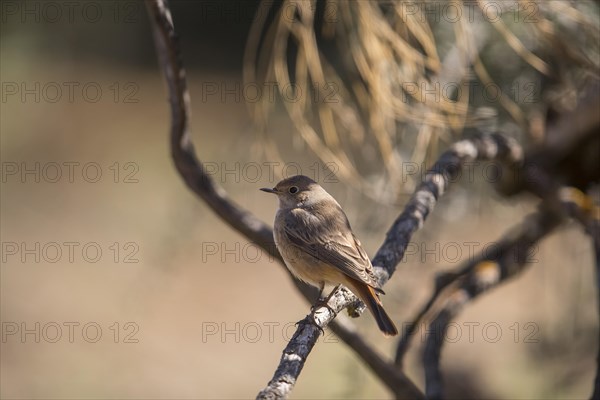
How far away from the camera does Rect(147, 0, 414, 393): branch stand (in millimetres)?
2684

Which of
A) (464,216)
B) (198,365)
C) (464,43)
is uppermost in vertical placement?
(464,43)

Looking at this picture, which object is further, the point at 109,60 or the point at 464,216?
the point at 109,60

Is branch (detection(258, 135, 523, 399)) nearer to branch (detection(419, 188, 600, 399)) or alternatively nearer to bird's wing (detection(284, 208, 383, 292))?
bird's wing (detection(284, 208, 383, 292))

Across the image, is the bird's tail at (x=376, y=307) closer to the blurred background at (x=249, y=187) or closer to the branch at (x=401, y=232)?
the branch at (x=401, y=232)

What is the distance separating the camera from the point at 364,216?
4145 mm

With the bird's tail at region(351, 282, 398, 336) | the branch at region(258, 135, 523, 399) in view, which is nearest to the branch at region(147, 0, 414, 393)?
the bird's tail at region(351, 282, 398, 336)

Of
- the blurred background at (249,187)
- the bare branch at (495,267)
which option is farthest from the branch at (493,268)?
the blurred background at (249,187)

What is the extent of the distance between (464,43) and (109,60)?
324 inches

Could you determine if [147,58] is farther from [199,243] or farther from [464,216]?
[464,216]

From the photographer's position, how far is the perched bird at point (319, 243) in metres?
2.72

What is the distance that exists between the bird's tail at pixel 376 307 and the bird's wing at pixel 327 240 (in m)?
0.08

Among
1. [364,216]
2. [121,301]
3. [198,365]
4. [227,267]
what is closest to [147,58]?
[227,267]

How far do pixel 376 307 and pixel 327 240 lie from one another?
1.64 ft

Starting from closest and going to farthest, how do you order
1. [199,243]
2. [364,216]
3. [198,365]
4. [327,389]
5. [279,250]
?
[279,250]
[364,216]
[327,389]
[198,365]
[199,243]
